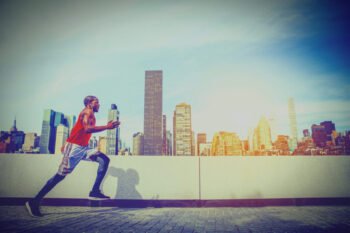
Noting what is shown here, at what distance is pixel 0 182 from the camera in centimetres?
490

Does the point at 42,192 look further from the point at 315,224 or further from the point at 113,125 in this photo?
the point at 315,224

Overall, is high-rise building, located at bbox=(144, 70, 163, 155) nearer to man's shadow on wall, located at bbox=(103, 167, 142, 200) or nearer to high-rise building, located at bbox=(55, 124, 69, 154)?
high-rise building, located at bbox=(55, 124, 69, 154)

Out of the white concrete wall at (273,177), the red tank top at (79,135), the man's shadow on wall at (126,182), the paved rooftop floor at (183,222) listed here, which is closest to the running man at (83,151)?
the red tank top at (79,135)

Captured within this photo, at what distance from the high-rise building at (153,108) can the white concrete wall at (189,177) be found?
117216 millimetres

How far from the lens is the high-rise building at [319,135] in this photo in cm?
8472

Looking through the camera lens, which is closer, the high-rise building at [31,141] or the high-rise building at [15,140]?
the high-rise building at [15,140]

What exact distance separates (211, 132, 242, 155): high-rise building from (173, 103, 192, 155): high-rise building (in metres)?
18.2

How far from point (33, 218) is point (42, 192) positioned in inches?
20.8

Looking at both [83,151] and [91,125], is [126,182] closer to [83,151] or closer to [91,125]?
[83,151]

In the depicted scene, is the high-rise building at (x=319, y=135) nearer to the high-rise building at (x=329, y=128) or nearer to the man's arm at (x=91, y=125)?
the high-rise building at (x=329, y=128)

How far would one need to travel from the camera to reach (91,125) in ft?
14.9

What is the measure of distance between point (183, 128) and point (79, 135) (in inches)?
4742

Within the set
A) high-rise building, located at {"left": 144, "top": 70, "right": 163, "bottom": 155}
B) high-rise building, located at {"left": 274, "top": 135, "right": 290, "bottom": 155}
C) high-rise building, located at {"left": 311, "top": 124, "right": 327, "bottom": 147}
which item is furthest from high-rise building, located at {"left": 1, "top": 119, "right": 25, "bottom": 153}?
high-rise building, located at {"left": 311, "top": 124, "right": 327, "bottom": 147}

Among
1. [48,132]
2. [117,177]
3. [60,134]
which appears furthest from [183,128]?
[117,177]
